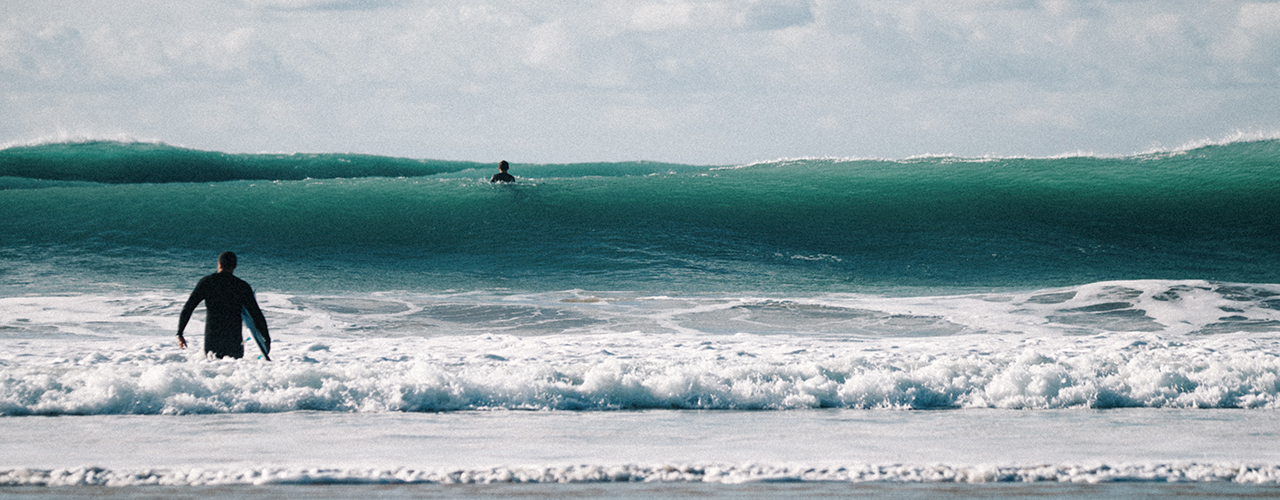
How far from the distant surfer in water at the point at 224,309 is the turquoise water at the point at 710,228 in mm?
5452

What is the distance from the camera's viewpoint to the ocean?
3379mm

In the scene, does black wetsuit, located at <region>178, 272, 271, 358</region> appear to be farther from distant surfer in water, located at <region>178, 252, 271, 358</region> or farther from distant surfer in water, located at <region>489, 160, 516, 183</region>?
distant surfer in water, located at <region>489, 160, 516, 183</region>

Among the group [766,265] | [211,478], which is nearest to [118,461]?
[211,478]

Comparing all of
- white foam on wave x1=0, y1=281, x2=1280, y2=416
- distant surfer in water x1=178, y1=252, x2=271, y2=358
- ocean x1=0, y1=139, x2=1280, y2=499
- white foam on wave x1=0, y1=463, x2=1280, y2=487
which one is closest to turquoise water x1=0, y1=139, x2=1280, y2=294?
ocean x1=0, y1=139, x2=1280, y2=499

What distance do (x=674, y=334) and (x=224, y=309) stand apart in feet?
11.0

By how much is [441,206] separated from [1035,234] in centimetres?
940

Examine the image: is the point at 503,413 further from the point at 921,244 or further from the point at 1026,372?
the point at 921,244

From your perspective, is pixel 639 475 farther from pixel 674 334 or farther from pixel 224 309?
pixel 674 334

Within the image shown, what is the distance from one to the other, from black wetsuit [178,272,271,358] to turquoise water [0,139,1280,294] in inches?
215

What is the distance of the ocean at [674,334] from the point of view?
11.1ft

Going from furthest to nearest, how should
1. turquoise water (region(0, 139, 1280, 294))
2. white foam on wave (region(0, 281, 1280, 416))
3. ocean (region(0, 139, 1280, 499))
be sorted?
turquoise water (region(0, 139, 1280, 294))
white foam on wave (region(0, 281, 1280, 416))
ocean (region(0, 139, 1280, 499))

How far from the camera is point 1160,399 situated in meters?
5.09

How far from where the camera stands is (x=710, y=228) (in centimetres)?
1406

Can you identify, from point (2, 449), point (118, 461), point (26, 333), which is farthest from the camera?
point (26, 333)
